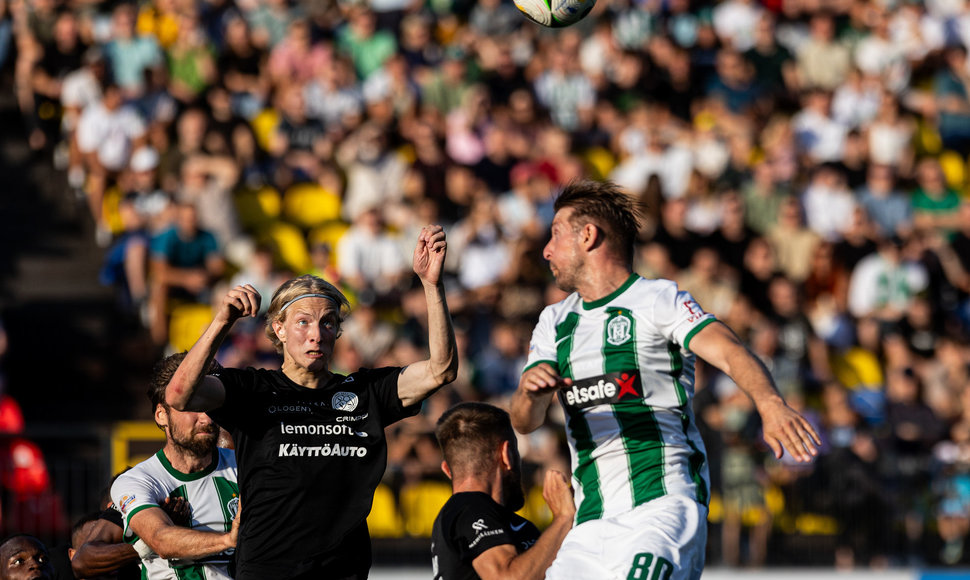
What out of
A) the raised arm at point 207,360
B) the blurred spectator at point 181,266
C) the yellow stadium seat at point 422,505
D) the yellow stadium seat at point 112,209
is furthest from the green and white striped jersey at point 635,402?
the yellow stadium seat at point 112,209

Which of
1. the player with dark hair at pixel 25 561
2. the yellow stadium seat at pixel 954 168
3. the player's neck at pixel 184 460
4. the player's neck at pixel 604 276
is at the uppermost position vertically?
the yellow stadium seat at pixel 954 168

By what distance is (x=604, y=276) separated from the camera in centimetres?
645

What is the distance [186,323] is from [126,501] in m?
8.03

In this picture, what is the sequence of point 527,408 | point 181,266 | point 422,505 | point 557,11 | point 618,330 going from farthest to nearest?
point 181,266 < point 422,505 < point 557,11 < point 618,330 < point 527,408

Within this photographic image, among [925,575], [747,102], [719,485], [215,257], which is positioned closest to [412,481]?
[719,485]

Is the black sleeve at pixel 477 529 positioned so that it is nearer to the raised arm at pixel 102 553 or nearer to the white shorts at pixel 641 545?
the white shorts at pixel 641 545

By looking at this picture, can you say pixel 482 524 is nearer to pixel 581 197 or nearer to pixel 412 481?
pixel 581 197

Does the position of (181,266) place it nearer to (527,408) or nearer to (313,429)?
(313,429)

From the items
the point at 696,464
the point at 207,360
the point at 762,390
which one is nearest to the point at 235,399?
the point at 207,360

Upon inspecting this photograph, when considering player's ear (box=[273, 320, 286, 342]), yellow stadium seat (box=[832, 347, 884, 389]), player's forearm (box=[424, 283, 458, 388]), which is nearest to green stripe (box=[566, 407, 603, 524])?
player's forearm (box=[424, 283, 458, 388])

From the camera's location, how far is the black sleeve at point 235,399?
632cm

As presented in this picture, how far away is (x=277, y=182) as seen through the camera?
1623cm

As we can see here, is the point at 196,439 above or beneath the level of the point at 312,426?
beneath

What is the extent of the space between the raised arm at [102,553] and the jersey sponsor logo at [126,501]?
24 centimetres
